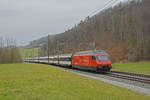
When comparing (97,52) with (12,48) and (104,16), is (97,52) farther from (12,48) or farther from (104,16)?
(104,16)

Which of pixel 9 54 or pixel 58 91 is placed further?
pixel 9 54

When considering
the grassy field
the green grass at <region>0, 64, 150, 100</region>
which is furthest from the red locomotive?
the green grass at <region>0, 64, 150, 100</region>

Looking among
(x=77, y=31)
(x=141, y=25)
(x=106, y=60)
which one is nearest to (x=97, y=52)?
(x=106, y=60)

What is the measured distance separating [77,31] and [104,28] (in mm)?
19741

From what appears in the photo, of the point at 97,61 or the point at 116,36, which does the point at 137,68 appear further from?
the point at 116,36

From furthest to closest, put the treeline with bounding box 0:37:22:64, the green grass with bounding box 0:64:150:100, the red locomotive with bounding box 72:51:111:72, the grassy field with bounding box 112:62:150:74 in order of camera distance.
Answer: the treeline with bounding box 0:37:22:64 → the grassy field with bounding box 112:62:150:74 → the red locomotive with bounding box 72:51:111:72 → the green grass with bounding box 0:64:150:100

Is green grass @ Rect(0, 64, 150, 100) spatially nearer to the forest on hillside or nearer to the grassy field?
the grassy field

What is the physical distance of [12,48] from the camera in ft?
176

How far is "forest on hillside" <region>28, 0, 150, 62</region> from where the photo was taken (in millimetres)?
55406

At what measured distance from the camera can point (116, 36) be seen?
3024 inches

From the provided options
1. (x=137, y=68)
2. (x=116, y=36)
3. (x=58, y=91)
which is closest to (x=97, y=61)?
(x=137, y=68)

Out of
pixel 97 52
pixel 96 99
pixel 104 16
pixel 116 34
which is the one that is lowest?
pixel 96 99

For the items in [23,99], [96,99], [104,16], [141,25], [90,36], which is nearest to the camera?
[23,99]

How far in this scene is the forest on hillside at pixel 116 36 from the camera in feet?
182
